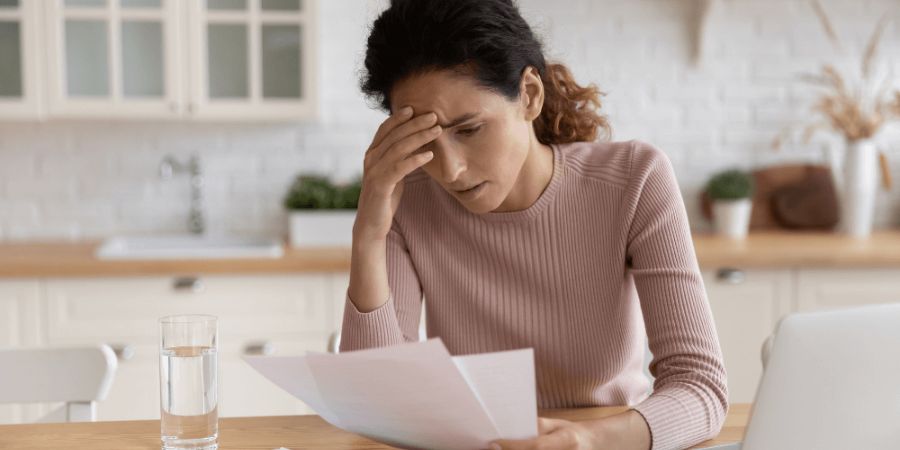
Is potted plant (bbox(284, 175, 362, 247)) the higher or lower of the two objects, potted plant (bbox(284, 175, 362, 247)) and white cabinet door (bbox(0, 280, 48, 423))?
the higher

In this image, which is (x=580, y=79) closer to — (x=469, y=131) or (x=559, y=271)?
(x=559, y=271)

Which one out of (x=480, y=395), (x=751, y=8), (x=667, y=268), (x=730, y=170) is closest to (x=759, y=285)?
(x=730, y=170)

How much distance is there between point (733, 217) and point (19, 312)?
230 centimetres

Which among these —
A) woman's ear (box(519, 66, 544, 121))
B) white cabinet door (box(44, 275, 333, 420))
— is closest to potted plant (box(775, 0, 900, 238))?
white cabinet door (box(44, 275, 333, 420))

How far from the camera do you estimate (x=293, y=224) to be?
320 cm

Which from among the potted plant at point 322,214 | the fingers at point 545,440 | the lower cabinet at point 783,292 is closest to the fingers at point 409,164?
the fingers at point 545,440

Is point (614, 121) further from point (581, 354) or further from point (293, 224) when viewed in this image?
point (581, 354)

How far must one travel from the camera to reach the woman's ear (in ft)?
5.08

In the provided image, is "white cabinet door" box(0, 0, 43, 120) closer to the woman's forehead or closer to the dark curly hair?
the dark curly hair

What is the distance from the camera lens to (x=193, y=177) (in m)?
3.45

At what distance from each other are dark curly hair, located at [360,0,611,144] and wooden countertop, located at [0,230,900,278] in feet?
4.62

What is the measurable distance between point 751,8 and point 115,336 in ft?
7.96

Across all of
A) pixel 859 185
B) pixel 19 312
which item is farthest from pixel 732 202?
pixel 19 312

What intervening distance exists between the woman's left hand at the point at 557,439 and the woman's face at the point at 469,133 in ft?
1.50
